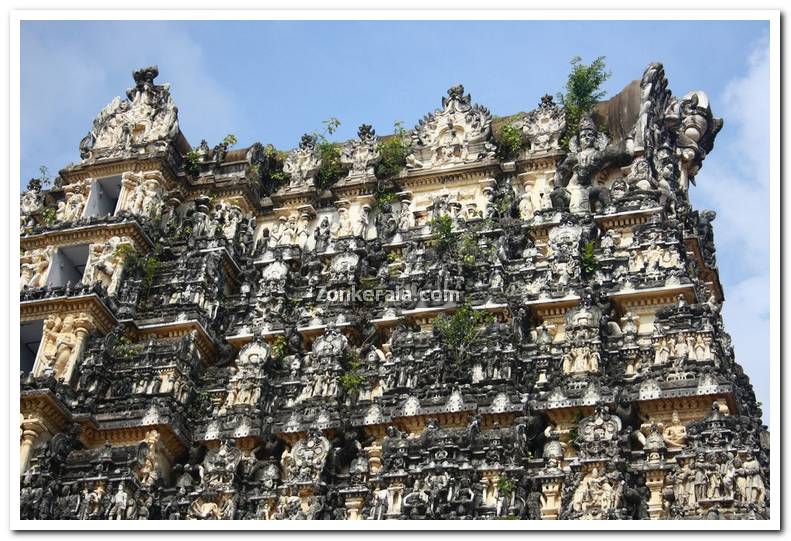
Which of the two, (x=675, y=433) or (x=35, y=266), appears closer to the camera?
(x=675, y=433)

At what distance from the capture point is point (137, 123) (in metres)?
28.6

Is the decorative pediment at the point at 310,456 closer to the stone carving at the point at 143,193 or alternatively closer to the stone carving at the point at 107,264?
the stone carving at the point at 107,264

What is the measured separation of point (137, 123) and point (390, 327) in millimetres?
9161

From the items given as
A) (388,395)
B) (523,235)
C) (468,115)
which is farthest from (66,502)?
(468,115)

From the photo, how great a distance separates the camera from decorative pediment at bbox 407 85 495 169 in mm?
26531

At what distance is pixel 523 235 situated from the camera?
80.1ft

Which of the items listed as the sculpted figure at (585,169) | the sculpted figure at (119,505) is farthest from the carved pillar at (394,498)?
the sculpted figure at (585,169)

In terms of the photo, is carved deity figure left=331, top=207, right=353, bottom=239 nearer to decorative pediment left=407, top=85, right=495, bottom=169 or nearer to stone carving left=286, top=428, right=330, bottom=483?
decorative pediment left=407, top=85, right=495, bottom=169

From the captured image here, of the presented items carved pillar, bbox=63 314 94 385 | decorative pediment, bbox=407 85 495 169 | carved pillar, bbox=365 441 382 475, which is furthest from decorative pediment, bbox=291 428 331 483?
decorative pediment, bbox=407 85 495 169

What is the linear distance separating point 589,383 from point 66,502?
9.54 m

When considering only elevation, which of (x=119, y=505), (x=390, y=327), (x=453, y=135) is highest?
(x=453, y=135)

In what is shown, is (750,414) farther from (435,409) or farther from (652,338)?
(435,409)

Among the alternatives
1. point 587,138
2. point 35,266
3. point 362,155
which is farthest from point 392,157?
point 35,266

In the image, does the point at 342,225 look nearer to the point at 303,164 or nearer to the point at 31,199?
the point at 303,164
